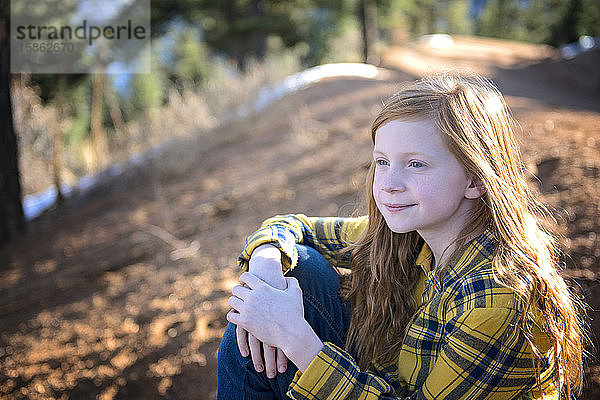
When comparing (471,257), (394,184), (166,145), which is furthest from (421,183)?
(166,145)

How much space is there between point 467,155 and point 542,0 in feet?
71.9

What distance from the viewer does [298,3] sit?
14.0m

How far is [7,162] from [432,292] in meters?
3.93

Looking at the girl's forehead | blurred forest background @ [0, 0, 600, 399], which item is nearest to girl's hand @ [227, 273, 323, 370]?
the girl's forehead

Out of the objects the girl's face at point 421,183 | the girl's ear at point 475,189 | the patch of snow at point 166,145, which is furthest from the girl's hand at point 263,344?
the patch of snow at point 166,145

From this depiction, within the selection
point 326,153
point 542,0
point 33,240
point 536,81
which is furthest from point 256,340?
point 542,0

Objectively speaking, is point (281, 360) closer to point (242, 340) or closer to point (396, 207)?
point (242, 340)

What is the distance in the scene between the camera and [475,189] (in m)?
1.17

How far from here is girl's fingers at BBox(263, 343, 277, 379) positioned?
3.99ft

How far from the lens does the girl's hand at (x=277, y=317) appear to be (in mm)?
1143

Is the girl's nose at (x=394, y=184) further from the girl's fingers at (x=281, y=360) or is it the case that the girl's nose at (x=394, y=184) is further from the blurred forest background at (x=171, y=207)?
the blurred forest background at (x=171, y=207)

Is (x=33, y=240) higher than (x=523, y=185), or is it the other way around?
(x=523, y=185)

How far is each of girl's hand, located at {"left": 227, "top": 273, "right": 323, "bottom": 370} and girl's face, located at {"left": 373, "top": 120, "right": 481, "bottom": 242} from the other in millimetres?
299

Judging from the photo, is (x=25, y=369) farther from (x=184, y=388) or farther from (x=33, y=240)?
(x=33, y=240)
